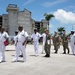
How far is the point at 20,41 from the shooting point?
14328 mm

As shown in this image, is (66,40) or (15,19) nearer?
(66,40)

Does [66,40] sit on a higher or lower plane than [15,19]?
lower

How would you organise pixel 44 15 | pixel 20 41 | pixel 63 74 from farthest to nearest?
1. pixel 44 15
2. pixel 20 41
3. pixel 63 74

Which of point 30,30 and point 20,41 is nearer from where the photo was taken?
point 20,41

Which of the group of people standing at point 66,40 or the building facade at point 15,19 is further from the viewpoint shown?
the building facade at point 15,19

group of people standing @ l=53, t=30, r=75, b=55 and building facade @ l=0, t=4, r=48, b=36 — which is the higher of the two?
building facade @ l=0, t=4, r=48, b=36

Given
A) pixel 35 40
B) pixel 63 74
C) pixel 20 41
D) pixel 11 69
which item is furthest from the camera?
pixel 35 40

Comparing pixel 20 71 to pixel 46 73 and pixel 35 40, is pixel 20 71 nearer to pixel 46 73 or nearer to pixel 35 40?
pixel 46 73

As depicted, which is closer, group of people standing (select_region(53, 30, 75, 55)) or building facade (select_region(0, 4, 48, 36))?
group of people standing (select_region(53, 30, 75, 55))

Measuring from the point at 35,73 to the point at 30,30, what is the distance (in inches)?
2672

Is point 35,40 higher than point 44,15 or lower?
lower

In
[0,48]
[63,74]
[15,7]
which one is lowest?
[63,74]

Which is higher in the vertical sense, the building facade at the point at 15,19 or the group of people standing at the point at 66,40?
the building facade at the point at 15,19

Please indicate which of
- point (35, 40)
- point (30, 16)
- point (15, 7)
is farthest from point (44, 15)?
point (35, 40)
